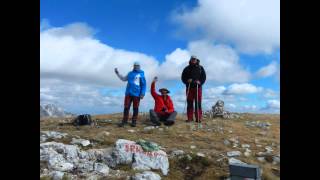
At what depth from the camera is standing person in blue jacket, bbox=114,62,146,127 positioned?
15.3 meters

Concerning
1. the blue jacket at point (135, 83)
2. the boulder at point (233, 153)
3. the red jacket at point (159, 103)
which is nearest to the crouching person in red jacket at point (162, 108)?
the red jacket at point (159, 103)

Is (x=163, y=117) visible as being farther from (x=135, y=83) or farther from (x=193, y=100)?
(x=135, y=83)

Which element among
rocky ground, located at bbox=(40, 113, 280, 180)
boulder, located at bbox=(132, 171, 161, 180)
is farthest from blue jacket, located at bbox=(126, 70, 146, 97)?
boulder, located at bbox=(132, 171, 161, 180)

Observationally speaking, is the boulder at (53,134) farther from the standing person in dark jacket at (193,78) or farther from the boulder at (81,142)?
the standing person in dark jacket at (193,78)

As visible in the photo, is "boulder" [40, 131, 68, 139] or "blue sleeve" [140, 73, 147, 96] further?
"blue sleeve" [140, 73, 147, 96]

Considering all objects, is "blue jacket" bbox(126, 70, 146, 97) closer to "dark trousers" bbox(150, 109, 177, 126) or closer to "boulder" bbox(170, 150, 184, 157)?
"dark trousers" bbox(150, 109, 177, 126)

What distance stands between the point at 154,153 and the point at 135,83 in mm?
3654

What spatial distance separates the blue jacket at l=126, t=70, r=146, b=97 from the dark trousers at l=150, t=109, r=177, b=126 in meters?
0.95

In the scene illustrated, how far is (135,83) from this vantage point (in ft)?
50.3

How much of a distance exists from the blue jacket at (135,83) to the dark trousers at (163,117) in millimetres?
954

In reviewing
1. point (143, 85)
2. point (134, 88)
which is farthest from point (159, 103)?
point (134, 88)

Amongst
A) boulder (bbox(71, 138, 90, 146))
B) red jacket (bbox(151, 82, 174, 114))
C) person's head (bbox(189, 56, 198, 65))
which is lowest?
boulder (bbox(71, 138, 90, 146))
